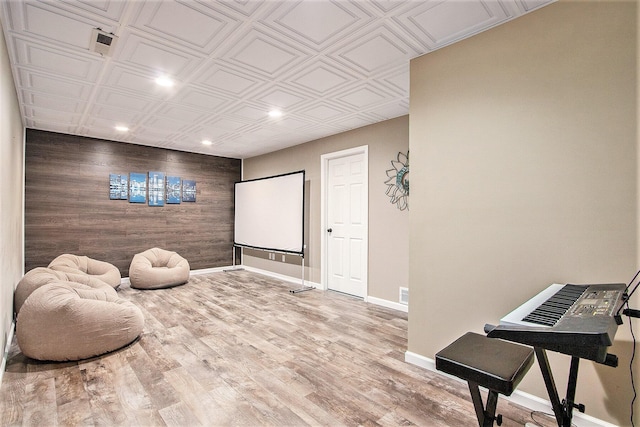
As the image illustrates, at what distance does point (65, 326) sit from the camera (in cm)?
256

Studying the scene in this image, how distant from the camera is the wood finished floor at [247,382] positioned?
1.90 metres

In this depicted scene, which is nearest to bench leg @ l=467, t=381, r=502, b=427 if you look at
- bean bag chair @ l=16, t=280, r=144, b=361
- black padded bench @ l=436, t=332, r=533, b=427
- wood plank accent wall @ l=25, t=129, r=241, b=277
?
black padded bench @ l=436, t=332, r=533, b=427

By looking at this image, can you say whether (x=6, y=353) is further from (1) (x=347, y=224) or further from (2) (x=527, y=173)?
(2) (x=527, y=173)

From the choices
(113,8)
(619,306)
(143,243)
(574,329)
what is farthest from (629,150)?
(143,243)

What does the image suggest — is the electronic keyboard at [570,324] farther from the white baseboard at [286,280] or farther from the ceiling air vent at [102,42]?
the ceiling air vent at [102,42]

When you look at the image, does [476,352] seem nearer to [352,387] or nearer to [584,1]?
[352,387]

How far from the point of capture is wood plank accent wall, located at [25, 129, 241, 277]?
15.7 feet

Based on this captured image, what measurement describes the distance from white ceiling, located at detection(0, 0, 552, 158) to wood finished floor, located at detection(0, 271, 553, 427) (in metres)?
2.54

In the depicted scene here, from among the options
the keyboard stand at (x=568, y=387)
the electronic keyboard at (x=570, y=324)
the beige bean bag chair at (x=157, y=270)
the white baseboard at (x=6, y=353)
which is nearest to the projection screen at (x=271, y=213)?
the beige bean bag chair at (x=157, y=270)

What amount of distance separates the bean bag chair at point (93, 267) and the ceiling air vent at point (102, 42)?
3.22m

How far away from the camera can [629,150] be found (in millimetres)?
1666

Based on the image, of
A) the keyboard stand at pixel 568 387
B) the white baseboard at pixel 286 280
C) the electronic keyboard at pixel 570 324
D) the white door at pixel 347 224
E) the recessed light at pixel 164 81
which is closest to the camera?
the electronic keyboard at pixel 570 324

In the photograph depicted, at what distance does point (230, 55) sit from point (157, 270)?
3.94 m

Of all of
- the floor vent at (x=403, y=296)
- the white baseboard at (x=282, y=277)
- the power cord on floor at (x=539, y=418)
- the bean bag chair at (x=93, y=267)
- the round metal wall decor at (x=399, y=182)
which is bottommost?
the white baseboard at (x=282, y=277)
